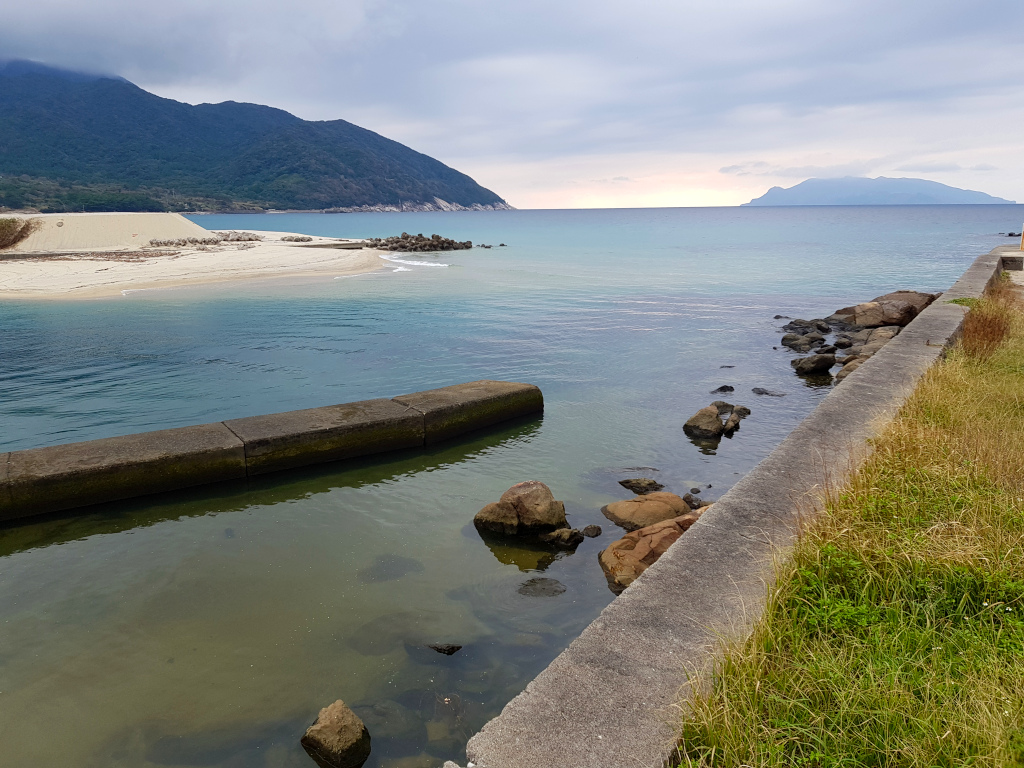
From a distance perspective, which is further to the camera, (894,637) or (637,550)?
(637,550)

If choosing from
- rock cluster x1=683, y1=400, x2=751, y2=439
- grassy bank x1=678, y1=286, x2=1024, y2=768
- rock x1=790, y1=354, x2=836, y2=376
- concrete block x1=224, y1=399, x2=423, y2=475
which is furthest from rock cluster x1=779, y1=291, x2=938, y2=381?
grassy bank x1=678, y1=286, x2=1024, y2=768

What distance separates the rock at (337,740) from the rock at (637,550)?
2.35 m

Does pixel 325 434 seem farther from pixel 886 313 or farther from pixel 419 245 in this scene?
pixel 419 245

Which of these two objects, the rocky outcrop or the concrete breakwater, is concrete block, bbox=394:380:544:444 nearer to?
the concrete breakwater

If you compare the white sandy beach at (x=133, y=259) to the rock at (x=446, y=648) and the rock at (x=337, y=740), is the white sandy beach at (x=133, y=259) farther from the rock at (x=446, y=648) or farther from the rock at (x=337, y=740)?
the rock at (x=337, y=740)

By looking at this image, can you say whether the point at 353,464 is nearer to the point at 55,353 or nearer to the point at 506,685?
the point at 506,685

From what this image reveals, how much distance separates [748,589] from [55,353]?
15.7 metres

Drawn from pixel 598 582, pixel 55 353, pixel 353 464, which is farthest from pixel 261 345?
pixel 598 582

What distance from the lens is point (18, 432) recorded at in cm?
933

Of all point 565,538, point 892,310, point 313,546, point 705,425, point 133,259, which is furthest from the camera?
point 133,259

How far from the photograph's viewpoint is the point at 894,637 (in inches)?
118

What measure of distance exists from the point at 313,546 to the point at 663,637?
3.94 m

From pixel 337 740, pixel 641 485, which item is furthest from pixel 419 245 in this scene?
pixel 337 740

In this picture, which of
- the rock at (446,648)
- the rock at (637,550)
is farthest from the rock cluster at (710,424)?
the rock at (446,648)
